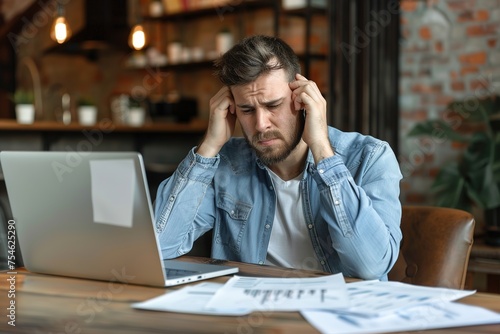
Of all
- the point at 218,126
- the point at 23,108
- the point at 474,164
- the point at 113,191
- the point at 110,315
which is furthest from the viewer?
the point at 23,108

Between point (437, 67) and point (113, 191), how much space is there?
3139 millimetres

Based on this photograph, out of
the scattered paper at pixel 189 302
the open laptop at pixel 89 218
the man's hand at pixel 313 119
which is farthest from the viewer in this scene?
the man's hand at pixel 313 119

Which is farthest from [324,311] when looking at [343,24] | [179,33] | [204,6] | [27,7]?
[27,7]

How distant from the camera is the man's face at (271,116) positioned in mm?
1903

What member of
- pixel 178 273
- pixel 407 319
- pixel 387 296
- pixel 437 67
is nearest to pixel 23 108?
pixel 437 67

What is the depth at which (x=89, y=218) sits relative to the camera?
1.39 meters

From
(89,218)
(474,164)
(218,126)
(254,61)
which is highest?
(254,61)

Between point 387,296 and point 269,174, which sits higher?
point 269,174

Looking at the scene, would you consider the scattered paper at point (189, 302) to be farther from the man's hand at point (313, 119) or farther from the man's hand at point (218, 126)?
the man's hand at point (218, 126)

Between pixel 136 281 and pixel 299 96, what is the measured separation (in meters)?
0.71

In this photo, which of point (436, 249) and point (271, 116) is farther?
point (271, 116)

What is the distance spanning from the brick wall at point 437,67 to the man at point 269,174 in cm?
222

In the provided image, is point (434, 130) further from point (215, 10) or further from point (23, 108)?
point (23, 108)

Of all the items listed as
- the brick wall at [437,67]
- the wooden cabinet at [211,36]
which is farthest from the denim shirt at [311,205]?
the wooden cabinet at [211,36]
